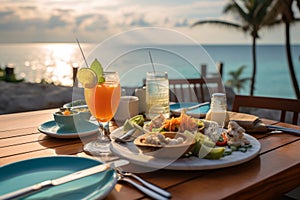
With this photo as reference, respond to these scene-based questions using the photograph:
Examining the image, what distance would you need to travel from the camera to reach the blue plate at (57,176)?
715 mm

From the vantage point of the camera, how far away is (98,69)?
1.04 meters

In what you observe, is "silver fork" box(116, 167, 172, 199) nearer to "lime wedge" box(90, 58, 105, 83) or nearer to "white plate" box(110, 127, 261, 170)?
"white plate" box(110, 127, 261, 170)

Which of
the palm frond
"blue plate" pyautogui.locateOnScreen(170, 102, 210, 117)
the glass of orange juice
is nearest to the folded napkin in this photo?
"blue plate" pyautogui.locateOnScreen(170, 102, 210, 117)

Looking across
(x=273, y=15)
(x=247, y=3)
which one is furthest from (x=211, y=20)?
(x=273, y=15)

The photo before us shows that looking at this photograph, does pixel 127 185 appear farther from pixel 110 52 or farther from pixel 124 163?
pixel 110 52

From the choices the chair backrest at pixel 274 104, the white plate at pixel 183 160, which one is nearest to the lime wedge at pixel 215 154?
the white plate at pixel 183 160

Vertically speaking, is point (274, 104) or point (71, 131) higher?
point (274, 104)

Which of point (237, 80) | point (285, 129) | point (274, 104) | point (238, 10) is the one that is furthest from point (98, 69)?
point (237, 80)

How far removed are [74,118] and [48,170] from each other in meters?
0.40

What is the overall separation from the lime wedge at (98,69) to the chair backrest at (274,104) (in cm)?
105

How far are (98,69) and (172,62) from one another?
25 cm

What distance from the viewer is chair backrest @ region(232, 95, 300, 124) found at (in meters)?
1.63

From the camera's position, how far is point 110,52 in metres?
1.09

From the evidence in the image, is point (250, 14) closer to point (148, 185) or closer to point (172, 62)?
point (172, 62)
